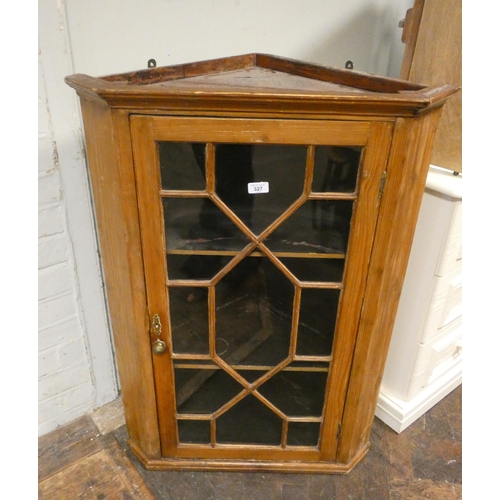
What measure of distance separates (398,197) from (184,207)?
47 centimetres

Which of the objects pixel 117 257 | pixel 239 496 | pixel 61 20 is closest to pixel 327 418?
pixel 239 496

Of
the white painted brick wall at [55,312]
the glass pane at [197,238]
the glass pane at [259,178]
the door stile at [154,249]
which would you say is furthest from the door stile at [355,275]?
the white painted brick wall at [55,312]

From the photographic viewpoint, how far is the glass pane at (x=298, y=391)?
3.93 ft

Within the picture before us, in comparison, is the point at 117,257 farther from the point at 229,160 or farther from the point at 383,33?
the point at 383,33

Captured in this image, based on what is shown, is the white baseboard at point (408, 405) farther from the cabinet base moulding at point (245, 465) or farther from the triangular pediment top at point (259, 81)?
the triangular pediment top at point (259, 81)

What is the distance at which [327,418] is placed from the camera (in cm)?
125

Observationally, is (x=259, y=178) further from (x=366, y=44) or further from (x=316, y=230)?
(x=366, y=44)

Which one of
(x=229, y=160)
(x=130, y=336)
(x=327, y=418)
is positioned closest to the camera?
(x=229, y=160)

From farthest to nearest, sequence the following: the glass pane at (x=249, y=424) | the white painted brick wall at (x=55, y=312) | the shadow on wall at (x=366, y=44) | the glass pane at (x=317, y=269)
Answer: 1. the shadow on wall at (x=366, y=44)
2. the glass pane at (x=249, y=424)
3. the white painted brick wall at (x=55, y=312)
4. the glass pane at (x=317, y=269)

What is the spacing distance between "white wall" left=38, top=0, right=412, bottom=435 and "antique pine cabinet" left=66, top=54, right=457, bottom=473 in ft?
0.54

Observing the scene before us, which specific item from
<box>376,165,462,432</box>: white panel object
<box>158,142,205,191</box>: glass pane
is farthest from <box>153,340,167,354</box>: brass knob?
<box>376,165,462,432</box>: white panel object

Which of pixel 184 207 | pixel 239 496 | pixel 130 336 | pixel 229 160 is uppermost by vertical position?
pixel 229 160

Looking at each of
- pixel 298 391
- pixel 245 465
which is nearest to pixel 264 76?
pixel 298 391

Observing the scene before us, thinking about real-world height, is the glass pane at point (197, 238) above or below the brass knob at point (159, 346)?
above
